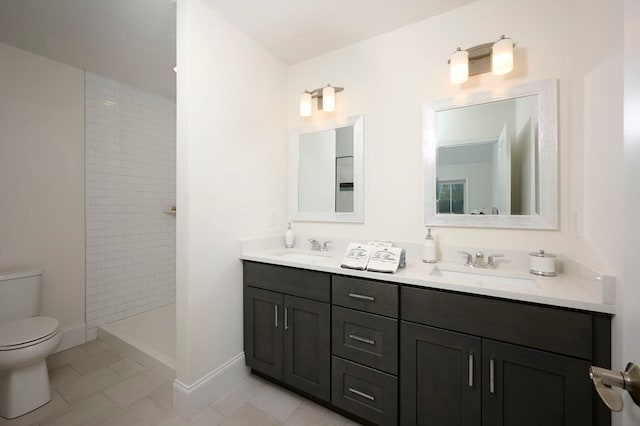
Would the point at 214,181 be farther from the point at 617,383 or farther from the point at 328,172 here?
the point at 617,383

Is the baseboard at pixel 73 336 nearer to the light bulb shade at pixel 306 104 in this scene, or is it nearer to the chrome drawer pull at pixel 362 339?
the chrome drawer pull at pixel 362 339

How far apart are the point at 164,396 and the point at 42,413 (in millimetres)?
657

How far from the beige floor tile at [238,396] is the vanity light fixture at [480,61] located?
2.39m

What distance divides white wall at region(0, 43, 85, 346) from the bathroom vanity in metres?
1.81

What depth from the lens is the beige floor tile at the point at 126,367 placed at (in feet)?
6.43

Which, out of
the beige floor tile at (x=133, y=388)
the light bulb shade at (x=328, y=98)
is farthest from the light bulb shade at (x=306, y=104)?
the beige floor tile at (x=133, y=388)

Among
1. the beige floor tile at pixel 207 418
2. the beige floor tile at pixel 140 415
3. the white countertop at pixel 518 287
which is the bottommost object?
the beige floor tile at pixel 207 418

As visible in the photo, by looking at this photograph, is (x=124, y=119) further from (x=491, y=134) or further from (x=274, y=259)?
(x=491, y=134)

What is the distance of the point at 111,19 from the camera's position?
1754 mm

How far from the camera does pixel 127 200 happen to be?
2.73m

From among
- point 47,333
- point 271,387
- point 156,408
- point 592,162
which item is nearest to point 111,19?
point 47,333

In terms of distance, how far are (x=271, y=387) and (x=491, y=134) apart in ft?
7.26

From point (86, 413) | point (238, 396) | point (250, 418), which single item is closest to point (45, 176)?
point (86, 413)

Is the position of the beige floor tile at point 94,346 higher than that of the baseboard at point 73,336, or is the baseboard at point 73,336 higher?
the baseboard at point 73,336
